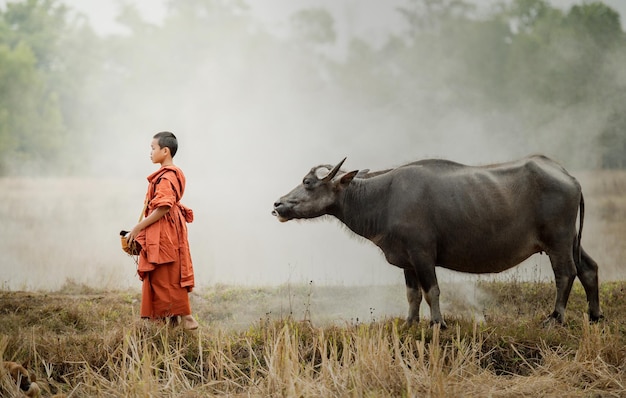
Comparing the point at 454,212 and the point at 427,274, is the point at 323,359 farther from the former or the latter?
the point at 454,212

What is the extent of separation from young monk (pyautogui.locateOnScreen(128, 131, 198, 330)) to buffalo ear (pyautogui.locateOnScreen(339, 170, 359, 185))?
1.55 m

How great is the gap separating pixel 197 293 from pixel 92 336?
2948mm

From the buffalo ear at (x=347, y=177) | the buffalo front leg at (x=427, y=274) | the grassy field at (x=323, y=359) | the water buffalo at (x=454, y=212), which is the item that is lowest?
the grassy field at (x=323, y=359)

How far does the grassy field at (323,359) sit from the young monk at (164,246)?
19 centimetres

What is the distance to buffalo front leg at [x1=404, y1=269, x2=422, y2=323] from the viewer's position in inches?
247

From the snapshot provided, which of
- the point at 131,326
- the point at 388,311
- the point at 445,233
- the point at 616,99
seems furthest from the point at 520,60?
the point at 131,326

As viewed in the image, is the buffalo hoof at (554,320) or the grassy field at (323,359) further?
the buffalo hoof at (554,320)

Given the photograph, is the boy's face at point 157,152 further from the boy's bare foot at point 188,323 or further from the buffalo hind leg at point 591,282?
the buffalo hind leg at point 591,282

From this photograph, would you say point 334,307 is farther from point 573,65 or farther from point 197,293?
point 573,65

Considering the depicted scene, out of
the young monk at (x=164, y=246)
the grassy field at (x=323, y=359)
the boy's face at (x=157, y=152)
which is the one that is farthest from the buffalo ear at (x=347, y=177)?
the boy's face at (x=157, y=152)

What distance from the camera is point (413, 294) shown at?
6.36 meters

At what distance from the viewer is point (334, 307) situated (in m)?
8.33

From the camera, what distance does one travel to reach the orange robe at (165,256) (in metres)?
5.33

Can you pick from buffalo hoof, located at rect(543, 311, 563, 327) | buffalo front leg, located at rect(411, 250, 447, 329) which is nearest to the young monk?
buffalo front leg, located at rect(411, 250, 447, 329)
